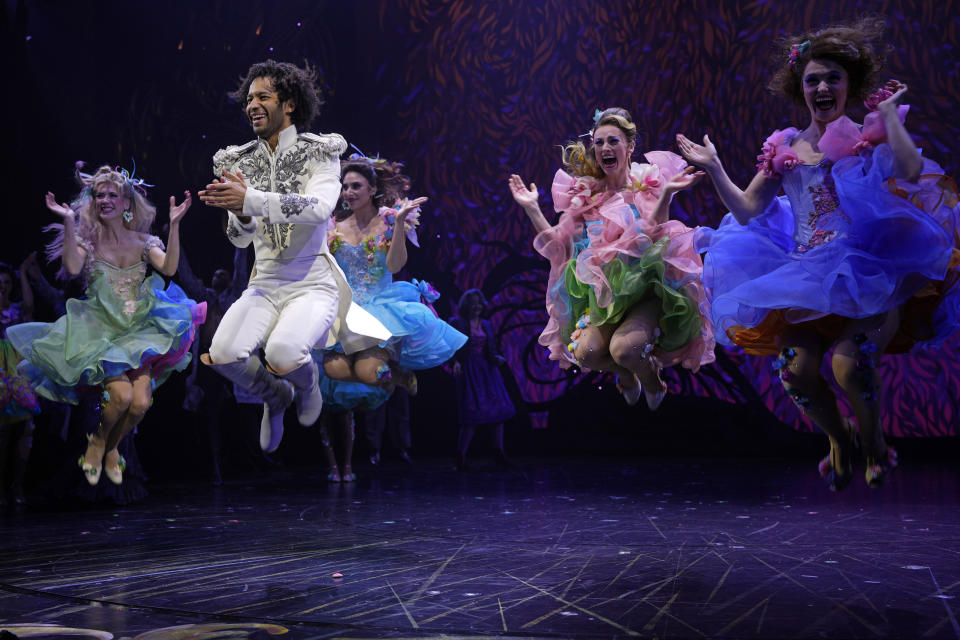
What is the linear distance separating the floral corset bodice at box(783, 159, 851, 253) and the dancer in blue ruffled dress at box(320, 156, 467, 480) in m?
2.34

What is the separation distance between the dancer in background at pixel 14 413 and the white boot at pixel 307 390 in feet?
6.72

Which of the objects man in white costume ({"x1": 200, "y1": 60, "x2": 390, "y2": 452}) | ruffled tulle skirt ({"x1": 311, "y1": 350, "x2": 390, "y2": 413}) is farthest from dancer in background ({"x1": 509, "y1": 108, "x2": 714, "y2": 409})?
ruffled tulle skirt ({"x1": 311, "y1": 350, "x2": 390, "y2": 413})

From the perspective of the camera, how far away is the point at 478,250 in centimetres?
771

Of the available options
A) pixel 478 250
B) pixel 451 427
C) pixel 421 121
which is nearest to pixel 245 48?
pixel 421 121

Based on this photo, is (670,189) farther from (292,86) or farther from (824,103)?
(292,86)

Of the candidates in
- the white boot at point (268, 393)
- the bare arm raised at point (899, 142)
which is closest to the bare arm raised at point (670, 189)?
the bare arm raised at point (899, 142)

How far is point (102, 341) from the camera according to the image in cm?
458

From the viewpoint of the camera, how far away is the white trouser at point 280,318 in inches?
148

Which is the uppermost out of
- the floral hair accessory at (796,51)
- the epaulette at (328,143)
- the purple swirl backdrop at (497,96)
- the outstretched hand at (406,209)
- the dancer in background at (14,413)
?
the purple swirl backdrop at (497,96)

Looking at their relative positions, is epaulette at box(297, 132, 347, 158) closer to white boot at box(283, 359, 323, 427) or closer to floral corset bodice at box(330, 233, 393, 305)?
white boot at box(283, 359, 323, 427)

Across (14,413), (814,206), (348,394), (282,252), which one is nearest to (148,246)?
(282,252)

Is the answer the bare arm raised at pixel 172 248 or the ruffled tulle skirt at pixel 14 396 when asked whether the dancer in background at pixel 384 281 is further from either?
the ruffled tulle skirt at pixel 14 396

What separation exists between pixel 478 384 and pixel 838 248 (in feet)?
12.5

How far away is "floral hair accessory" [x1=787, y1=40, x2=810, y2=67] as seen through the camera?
343cm
